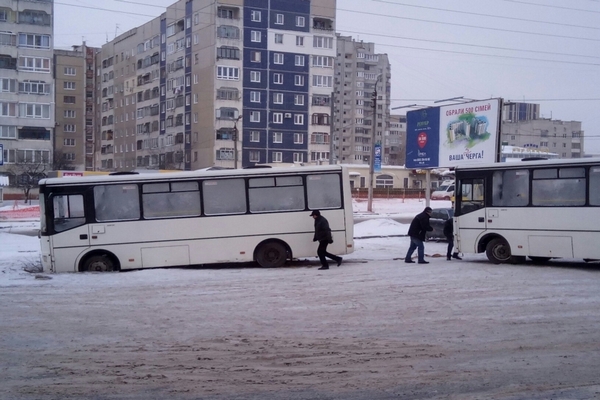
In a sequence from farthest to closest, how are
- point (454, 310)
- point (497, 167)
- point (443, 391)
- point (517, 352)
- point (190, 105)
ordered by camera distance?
point (190, 105)
point (497, 167)
point (454, 310)
point (517, 352)
point (443, 391)

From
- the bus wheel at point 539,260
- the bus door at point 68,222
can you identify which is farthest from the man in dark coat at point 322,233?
the bus wheel at point 539,260

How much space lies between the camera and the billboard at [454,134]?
3466 centimetres

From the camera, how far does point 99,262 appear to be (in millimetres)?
17891

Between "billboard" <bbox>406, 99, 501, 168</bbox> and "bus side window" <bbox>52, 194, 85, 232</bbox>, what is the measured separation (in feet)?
71.2

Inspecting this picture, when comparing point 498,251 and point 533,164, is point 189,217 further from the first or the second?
point 533,164

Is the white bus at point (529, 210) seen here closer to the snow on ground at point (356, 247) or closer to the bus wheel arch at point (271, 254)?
the snow on ground at point (356, 247)

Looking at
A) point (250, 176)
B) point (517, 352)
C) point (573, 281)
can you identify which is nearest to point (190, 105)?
point (250, 176)

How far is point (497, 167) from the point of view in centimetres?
1930

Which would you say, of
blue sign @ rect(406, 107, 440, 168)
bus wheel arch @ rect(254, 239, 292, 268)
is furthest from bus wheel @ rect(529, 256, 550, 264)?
blue sign @ rect(406, 107, 440, 168)

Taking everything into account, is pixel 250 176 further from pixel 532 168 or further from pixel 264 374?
pixel 264 374

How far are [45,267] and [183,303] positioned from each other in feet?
22.6

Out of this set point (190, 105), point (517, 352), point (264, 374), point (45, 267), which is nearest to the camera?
point (264, 374)

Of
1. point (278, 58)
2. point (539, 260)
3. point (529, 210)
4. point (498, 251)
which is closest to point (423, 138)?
point (539, 260)

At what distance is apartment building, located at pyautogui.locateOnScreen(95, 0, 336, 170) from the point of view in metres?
79.9
